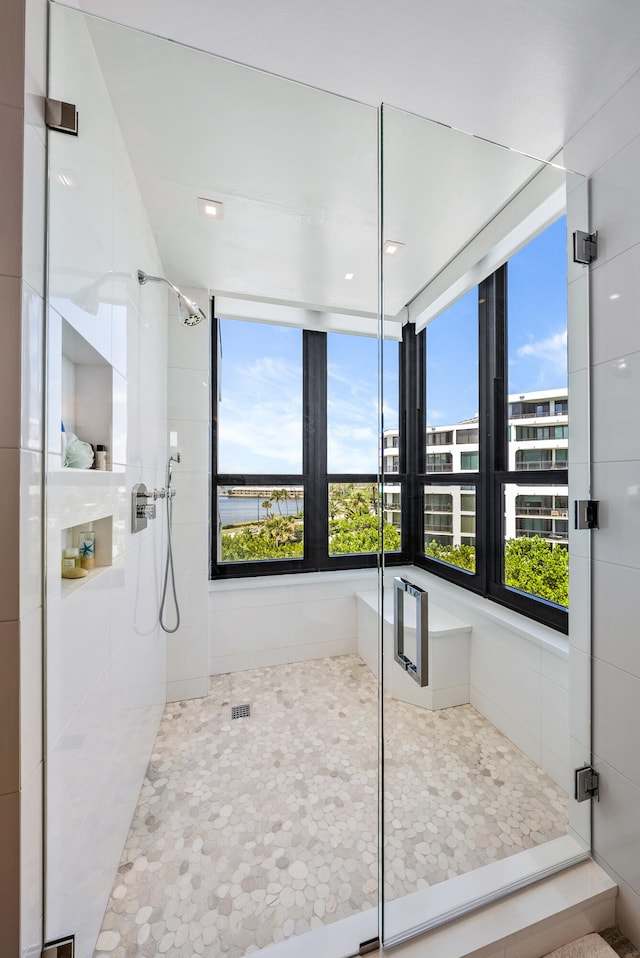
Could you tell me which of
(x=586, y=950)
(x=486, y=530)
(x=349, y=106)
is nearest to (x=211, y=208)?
(x=349, y=106)

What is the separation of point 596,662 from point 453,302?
4.25 ft

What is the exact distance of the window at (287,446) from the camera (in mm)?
2283

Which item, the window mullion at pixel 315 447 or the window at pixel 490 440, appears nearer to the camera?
the window at pixel 490 440

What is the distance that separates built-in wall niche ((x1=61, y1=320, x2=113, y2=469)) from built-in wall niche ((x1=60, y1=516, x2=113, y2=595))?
0.19 m

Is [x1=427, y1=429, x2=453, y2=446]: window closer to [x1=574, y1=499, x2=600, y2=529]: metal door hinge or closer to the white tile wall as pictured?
[x1=574, y1=499, x2=600, y2=529]: metal door hinge

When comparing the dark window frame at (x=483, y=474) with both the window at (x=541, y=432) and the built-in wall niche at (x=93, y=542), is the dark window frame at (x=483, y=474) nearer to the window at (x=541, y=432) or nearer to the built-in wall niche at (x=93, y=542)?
the window at (x=541, y=432)

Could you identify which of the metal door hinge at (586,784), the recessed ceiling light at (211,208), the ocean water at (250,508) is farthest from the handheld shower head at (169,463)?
the metal door hinge at (586,784)

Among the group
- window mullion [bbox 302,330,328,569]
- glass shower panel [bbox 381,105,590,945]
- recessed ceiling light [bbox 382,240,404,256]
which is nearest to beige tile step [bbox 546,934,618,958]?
glass shower panel [bbox 381,105,590,945]

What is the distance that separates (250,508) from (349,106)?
191cm

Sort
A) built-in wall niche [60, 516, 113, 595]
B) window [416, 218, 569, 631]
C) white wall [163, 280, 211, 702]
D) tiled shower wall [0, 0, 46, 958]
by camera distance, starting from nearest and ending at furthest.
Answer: tiled shower wall [0, 0, 46, 958], built-in wall niche [60, 516, 113, 595], window [416, 218, 569, 631], white wall [163, 280, 211, 702]

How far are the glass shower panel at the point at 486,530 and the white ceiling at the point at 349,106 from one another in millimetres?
71

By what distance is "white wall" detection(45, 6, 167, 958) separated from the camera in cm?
84

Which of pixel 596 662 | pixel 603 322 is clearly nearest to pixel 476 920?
pixel 596 662

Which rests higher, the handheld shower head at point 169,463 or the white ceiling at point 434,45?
the white ceiling at point 434,45
